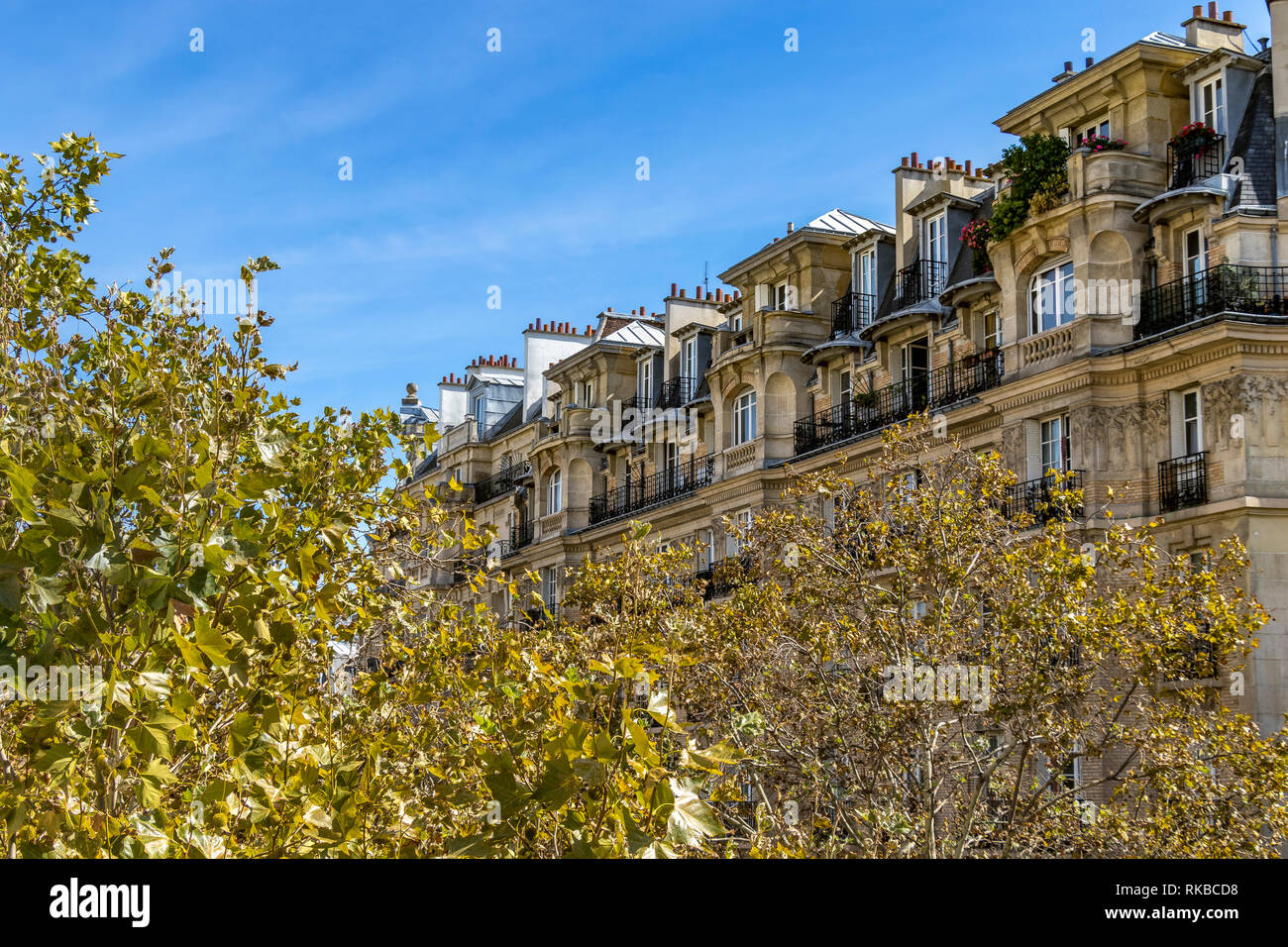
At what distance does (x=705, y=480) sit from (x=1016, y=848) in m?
29.4

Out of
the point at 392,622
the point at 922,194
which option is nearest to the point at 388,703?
the point at 392,622

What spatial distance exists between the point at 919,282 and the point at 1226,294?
423 inches

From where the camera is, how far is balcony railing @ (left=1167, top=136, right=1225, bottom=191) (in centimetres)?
3077

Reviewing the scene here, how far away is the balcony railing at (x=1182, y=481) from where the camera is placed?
94.1 feet

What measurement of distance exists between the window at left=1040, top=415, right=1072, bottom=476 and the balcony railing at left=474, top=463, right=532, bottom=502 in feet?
97.7

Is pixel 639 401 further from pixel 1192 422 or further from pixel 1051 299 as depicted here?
pixel 1192 422

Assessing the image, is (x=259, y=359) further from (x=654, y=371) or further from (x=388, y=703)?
(x=654, y=371)

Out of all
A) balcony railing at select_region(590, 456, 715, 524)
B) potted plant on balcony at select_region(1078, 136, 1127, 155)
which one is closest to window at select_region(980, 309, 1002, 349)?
potted plant on balcony at select_region(1078, 136, 1127, 155)

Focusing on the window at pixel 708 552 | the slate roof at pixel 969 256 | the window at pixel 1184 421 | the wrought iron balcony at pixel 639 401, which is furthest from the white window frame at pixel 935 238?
the wrought iron balcony at pixel 639 401

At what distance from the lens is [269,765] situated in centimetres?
647

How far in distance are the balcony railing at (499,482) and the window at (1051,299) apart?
29.0m

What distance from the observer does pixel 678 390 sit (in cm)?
5038

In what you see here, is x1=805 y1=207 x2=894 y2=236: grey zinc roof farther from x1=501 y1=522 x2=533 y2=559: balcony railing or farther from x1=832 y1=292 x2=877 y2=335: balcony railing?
x1=501 y1=522 x2=533 y2=559: balcony railing

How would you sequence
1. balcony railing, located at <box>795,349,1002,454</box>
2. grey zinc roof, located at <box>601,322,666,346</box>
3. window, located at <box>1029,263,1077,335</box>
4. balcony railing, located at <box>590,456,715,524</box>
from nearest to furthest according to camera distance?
window, located at <box>1029,263,1077,335</box> < balcony railing, located at <box>795,349,1002,454</box> < balcony railing, located at <box>590,456,715,524</box> < grey zinc roof, located at <box>601,322,666,346</box>
